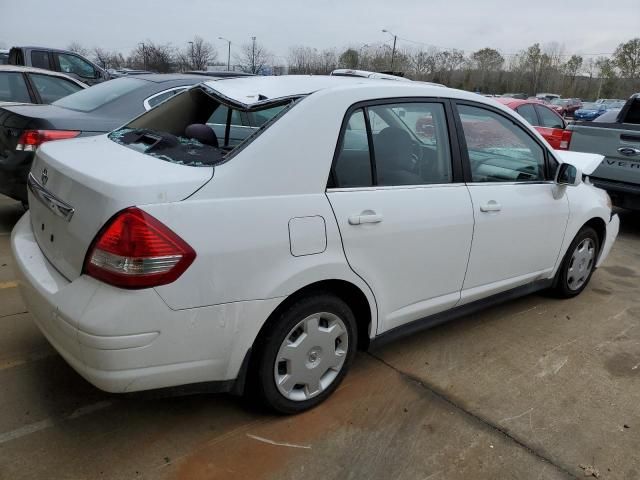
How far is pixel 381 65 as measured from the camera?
6619 centimetres

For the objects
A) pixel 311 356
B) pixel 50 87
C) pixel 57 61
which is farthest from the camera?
pixel 57 61

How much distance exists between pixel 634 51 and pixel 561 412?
98385 millimetres

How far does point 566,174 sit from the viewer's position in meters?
3.74

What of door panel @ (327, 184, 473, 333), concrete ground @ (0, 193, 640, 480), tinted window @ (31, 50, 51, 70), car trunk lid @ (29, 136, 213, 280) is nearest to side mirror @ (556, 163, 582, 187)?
door panel @ (327, 184, 473, 333)

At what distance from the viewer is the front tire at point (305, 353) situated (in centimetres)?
244

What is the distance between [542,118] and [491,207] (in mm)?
7612

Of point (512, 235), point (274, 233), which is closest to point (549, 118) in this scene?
point (512, 235)

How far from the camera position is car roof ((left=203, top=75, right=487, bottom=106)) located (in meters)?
2.71

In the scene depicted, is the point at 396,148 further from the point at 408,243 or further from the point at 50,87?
the point at 50,87

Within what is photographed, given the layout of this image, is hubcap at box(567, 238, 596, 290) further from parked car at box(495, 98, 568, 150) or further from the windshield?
parked car at box(495, 98, 568, 150)

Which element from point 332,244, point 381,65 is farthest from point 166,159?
point 381,65

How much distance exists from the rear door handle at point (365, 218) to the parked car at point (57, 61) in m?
11.4

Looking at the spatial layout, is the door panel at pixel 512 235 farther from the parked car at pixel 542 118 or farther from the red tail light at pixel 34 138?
the parked car at pixel 542 118

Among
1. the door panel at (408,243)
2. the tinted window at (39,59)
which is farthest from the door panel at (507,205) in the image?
the tinted window at (39,59)
